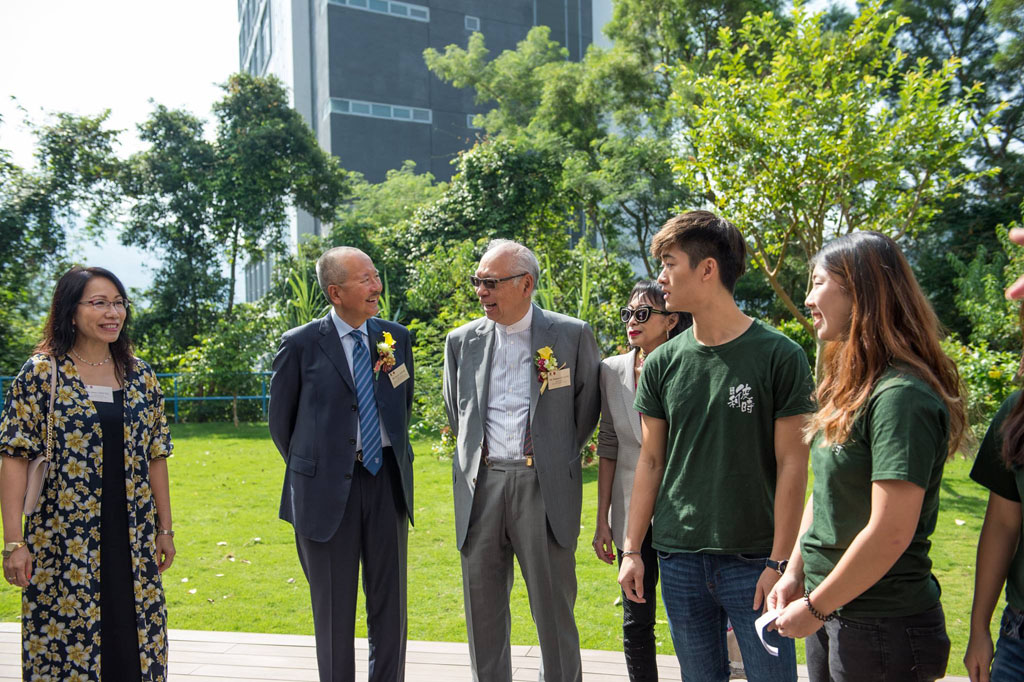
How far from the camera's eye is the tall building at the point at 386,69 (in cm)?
2477

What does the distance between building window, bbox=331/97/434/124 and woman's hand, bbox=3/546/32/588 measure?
23503 mm

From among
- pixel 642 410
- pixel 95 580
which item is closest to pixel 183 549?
pixel 95 580

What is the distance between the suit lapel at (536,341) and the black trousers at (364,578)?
67 centimetres

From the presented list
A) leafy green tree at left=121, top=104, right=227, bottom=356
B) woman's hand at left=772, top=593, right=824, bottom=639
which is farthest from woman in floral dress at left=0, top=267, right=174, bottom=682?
leafy green tree at left=121, top=104, right=227, bottom=356

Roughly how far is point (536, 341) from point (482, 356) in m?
0.22

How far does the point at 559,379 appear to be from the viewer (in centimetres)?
297

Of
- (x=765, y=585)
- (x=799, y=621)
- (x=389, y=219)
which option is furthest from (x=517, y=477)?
(x=389, y=219)

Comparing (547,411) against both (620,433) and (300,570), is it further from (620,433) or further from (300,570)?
(300,570)

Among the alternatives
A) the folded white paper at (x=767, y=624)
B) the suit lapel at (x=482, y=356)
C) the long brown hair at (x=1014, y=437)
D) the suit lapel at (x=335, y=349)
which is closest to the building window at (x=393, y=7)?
the suit lapel at (x=335, y=349)

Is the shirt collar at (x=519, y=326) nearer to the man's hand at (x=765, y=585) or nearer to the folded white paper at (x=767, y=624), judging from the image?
the man's hand at (x=765, y=585)

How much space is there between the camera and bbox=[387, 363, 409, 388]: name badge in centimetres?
326

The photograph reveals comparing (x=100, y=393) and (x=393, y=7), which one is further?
(x=393, y=7)

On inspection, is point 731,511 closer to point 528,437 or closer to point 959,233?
point 528,437

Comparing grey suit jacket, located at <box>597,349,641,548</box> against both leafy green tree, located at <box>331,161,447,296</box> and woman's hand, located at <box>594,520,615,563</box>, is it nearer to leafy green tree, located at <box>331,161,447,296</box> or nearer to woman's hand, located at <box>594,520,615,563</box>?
woman's hand, located at <box>594,520,615,563</box>
